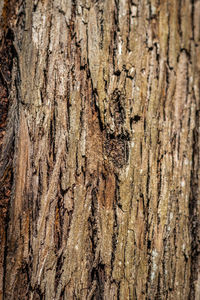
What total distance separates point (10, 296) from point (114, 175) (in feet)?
2.17

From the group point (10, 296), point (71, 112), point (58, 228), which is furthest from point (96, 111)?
point (10, 296)

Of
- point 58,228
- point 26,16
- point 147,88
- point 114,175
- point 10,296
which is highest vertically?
point 26,16

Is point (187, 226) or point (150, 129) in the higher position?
point (150, 129)

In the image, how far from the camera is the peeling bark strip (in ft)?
3.04

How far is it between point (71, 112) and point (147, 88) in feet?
1.03

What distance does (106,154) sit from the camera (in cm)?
96

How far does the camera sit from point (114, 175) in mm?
952

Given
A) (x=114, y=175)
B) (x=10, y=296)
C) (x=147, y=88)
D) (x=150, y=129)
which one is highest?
(x=147, y=88)

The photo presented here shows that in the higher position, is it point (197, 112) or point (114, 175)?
point (197, 112)

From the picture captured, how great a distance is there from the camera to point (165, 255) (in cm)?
95

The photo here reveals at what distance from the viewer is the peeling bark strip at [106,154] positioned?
927 mm

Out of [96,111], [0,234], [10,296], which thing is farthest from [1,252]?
[96,111]

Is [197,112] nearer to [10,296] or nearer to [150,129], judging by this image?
[150,129]

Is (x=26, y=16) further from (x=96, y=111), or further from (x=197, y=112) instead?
(x=197, y=112)
